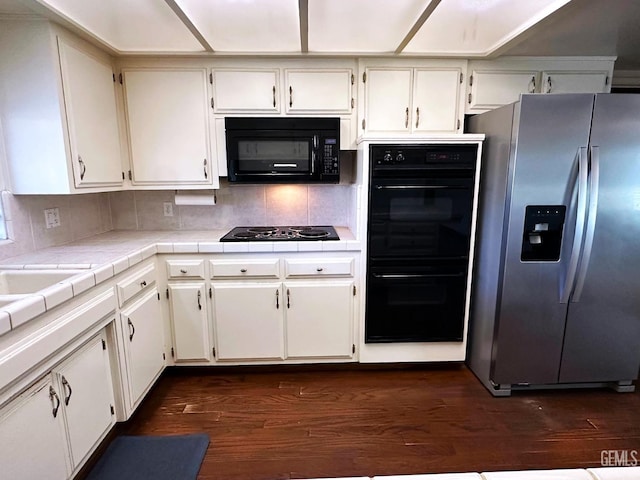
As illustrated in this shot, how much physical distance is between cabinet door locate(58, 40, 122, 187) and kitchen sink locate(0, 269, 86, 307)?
57 centimetres

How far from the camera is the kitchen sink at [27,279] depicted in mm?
1629

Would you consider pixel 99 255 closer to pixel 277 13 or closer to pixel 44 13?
pixel 44 13

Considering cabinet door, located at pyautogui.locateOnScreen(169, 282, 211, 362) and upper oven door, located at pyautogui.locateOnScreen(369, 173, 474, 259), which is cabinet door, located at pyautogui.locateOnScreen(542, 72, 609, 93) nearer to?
upper oven door, located at pyautogui.locateOnScreen(369, 173, 474, 259)

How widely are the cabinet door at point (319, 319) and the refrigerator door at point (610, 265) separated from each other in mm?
1403

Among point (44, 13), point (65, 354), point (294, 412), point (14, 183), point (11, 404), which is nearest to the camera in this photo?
point (11, 404)

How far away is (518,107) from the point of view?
1.91 m

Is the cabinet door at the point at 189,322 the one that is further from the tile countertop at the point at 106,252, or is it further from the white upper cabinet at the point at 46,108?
the white upper cabinet at the point at 46,108

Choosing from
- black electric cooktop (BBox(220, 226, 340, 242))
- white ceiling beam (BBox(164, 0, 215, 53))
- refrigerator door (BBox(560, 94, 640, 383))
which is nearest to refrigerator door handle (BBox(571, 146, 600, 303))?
refrigerator door (BBox(560, 94, 640, 383))

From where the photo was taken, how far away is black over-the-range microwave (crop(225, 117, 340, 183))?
2.41m

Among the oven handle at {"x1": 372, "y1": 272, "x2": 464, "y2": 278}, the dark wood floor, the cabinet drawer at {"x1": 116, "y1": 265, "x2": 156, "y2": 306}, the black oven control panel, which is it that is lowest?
the dark wood floor

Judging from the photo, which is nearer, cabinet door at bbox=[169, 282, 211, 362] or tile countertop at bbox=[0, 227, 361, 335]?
tile countertop at bbox=[0, 227, 361, 335]

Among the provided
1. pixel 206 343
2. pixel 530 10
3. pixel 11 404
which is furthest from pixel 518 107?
pixel 11 404

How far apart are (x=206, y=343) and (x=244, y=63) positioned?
1.98 metres

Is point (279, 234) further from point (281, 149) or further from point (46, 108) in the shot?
point (46, 108)
